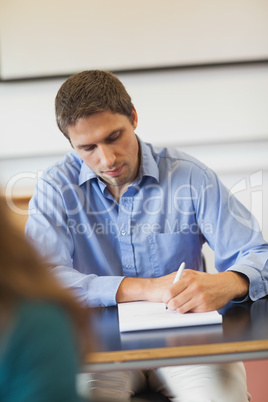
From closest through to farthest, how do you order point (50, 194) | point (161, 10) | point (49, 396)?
point (49, 396) < point (50, 194) < point (161, 10)

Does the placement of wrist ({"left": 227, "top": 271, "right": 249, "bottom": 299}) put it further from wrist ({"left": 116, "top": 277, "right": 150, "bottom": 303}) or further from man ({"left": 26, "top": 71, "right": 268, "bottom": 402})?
wrist ({"left": 116, "top": 277, "right": 150, "bottom": 303})

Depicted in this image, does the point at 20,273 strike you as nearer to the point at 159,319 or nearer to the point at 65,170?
the point at 159,319

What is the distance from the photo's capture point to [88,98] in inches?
55.9

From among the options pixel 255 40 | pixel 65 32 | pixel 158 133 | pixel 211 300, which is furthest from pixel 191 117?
pixel 211 300

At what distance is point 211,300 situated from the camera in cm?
116

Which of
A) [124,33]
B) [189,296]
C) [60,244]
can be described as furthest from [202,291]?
[124,33]

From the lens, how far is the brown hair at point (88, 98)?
1.42 m

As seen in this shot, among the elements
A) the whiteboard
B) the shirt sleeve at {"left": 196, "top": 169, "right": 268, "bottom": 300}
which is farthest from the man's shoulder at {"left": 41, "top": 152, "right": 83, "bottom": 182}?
the whiteboard

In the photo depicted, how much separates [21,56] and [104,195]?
972 millimetres

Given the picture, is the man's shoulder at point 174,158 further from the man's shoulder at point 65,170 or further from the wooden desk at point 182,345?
the wooden desk at point 182,345

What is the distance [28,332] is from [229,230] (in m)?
1.10

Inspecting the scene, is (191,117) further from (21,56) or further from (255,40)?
(21,56)

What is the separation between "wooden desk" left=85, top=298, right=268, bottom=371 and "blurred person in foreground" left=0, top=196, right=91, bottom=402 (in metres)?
0.49

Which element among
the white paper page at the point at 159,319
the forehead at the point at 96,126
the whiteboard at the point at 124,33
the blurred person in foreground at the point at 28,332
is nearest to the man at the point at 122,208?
the forehead at the point at 96,126
